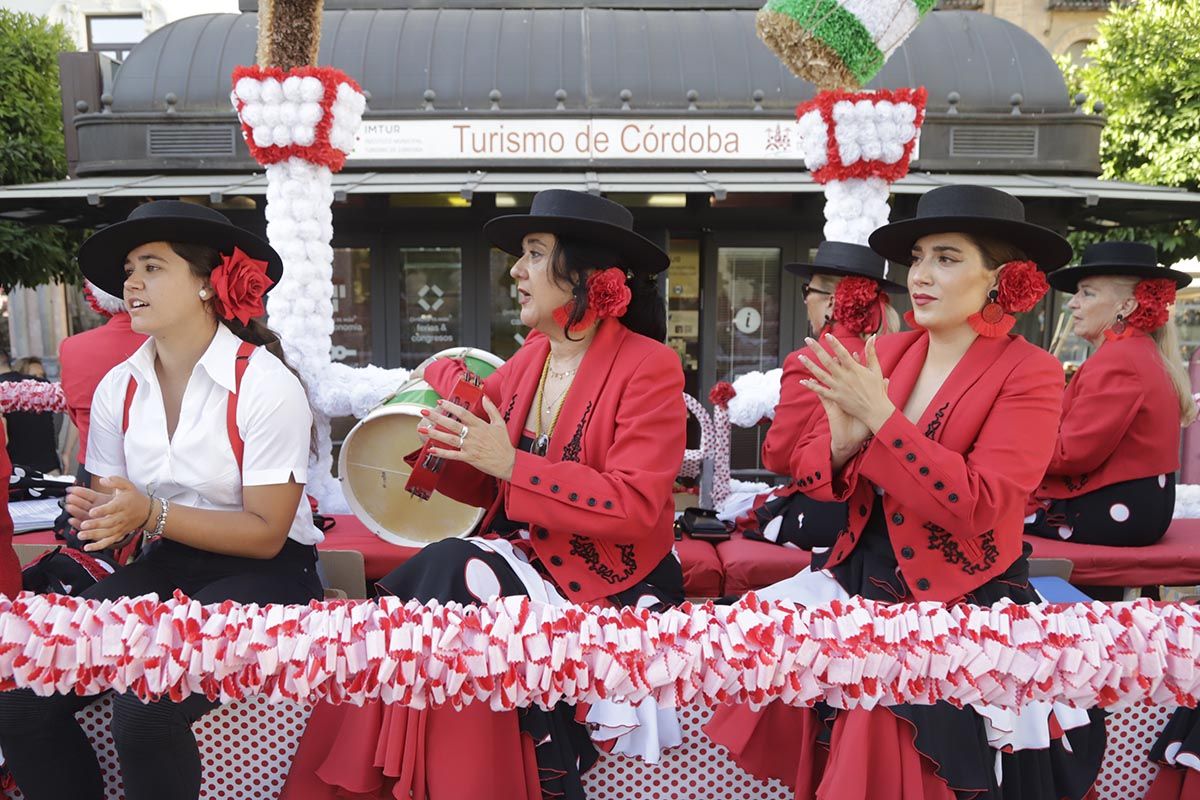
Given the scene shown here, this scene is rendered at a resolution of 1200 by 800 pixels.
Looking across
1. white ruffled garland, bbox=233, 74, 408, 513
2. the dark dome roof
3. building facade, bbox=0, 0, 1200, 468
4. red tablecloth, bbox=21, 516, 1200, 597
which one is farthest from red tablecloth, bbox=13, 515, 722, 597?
the dark dome roof

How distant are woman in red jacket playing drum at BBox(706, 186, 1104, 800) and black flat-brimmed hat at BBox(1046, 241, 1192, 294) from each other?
172cm

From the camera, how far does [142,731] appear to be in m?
1.72

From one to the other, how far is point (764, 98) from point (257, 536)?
25.1 feet

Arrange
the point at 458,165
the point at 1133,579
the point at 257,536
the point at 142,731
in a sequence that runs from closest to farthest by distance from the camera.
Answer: the point at 142,731 → the point at 257,536 → the point at 1133,579 → the point at 458,165

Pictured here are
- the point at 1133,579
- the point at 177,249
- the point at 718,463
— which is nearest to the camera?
the point at 177,249

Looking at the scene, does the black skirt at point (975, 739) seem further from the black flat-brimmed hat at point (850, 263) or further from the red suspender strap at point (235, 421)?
the red suspender strap at point (235, 421)

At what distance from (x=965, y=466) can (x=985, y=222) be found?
65 centimetres

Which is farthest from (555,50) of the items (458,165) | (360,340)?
(360,340)

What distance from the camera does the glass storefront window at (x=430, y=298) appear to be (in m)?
8.56

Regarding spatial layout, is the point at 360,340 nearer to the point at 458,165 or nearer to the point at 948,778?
the point at 458,165

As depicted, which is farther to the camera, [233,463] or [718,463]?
[718,463]

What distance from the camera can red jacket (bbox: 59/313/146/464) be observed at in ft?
10.6

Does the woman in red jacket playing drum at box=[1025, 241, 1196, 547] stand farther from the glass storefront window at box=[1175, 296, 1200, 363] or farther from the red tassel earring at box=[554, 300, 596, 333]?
the glass storefront window at box=[1175, 296, 1200, 363]

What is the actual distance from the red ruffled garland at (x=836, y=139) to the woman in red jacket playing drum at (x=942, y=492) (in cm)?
179
